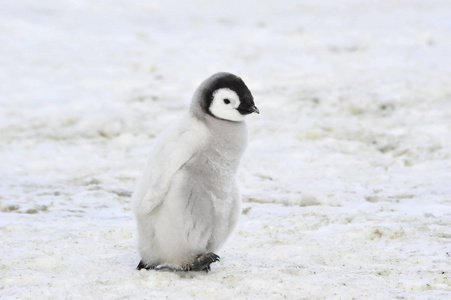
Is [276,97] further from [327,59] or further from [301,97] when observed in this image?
[327,59]

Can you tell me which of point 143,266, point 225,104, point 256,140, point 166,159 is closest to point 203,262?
point 143,266

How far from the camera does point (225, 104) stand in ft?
12.6

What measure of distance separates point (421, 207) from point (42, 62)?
6532 mm

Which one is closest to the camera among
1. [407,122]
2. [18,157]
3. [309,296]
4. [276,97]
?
[309,296]

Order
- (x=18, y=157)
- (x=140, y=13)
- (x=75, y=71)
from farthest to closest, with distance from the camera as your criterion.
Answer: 1. (x=140, y=13)
2. (x=75, y=71)
3. (x=18, y=157)

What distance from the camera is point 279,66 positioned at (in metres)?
9.84

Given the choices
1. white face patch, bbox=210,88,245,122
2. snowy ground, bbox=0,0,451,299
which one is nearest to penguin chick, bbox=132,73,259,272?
white face patch, bbox=210,88,245,122

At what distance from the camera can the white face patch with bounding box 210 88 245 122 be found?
3.81 m

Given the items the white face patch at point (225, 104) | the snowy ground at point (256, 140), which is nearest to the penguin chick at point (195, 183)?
the white face patch at point (225, 104)

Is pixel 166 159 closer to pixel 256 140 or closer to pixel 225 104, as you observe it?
pixel 225 104

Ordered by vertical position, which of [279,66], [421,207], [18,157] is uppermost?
[279,66]

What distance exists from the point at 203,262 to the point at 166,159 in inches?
22.7

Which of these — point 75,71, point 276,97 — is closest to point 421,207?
point 276,97

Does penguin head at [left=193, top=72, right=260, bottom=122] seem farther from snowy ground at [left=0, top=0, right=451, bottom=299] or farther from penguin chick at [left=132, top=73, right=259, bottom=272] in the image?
snowy ground at [left=0, top=0, right=451, bottom=299]
